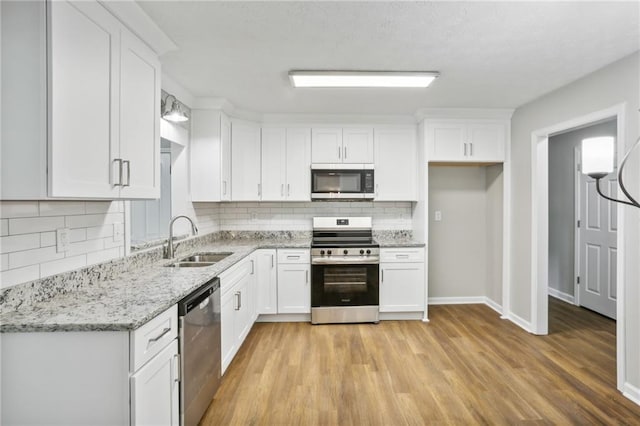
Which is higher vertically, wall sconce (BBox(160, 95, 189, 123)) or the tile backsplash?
wall sconce (BBox(160, 95, 189, 123))

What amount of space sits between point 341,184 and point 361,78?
1409 millimetres

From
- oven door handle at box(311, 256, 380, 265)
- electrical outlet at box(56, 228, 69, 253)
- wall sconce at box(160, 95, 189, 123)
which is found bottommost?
oven door handle at box(311, 256, 380, 265)

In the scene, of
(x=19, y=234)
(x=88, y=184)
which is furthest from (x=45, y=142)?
(x=19, y=234)

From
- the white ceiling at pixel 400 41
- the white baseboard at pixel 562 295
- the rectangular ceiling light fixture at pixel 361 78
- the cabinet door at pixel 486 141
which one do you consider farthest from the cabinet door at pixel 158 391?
the white baseboard at pixel 562 295

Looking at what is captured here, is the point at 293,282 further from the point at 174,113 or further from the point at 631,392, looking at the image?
the point at 631,392

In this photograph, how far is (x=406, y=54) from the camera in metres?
2.22

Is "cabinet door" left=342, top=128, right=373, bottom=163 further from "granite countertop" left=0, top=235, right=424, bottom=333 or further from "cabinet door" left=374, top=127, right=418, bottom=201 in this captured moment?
"granite countertop" left=0, top=235, right=424, bottom=333

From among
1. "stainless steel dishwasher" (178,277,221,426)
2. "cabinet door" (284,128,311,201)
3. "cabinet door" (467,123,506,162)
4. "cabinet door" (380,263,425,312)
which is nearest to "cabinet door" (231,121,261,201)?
"cabinet door" (284,128,311,201)

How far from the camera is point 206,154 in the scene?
3369 mm

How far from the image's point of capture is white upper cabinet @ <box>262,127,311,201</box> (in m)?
3.82

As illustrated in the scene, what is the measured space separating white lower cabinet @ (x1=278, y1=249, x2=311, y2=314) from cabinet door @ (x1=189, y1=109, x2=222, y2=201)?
40.4 inches

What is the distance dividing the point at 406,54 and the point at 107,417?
2.65 m

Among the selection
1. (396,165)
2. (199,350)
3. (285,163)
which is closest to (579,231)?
(396,165)

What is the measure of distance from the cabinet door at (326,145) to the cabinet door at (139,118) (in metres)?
2.07
